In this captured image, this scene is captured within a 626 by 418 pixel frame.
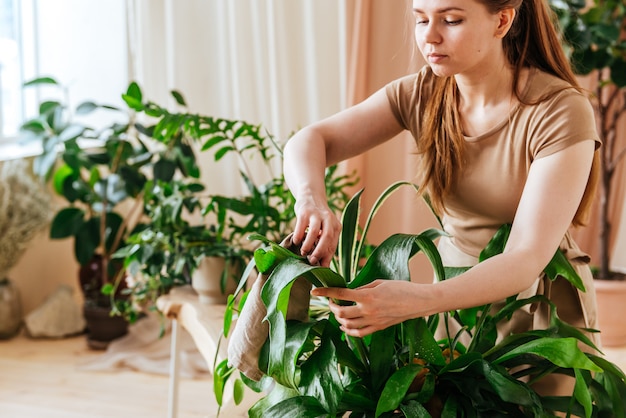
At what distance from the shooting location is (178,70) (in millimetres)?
3340

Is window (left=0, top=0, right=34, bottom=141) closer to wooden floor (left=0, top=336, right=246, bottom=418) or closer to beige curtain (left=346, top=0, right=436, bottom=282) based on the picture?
wooden floor (left=0, top=336, right=246, bottom=418)

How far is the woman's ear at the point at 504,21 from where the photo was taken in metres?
1.16

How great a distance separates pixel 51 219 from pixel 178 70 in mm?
825

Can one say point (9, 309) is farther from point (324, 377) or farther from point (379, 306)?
point (379, 306)

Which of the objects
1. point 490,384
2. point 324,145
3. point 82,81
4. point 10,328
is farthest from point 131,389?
point 490,384

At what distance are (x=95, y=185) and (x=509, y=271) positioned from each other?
8.36ft

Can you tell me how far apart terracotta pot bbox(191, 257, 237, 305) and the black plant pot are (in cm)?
135

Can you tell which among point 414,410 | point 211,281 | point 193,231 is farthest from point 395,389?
point 193,231

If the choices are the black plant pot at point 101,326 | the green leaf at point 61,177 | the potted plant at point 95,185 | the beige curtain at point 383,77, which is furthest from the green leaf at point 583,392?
the green leaf at point 61,177

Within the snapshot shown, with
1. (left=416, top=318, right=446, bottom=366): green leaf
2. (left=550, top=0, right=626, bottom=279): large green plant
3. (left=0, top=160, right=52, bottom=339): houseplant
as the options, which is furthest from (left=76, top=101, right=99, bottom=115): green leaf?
(left=416, top=318, right=446, bottom=366): green leaf

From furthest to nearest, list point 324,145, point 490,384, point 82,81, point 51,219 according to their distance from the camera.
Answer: point 82,81, point 51,219, point 324,145, point 490,384

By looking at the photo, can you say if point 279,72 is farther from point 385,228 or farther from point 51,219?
point 51,219

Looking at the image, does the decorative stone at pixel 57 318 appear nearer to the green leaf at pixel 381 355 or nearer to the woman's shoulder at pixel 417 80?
the woman's shoulder at pixel 417 80

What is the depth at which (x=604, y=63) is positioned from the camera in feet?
10.1
